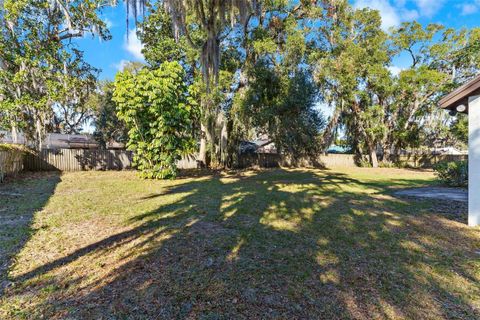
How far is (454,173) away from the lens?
8.79 meters

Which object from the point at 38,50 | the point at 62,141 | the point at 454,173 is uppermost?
the point at 38,50

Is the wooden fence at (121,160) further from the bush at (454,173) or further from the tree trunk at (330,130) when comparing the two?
the bush at (454,173)

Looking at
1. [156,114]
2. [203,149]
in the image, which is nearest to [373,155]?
[203,149]

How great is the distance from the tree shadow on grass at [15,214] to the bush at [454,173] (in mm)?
11471

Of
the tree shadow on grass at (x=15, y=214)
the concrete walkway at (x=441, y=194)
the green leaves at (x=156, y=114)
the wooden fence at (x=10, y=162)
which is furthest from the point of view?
the green leaves at (x=156, y=114)

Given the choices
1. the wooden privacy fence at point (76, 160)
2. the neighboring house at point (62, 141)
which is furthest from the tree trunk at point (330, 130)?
the neighboring house at point (62, 141)

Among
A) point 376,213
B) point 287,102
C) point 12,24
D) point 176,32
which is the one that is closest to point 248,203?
point 376,213

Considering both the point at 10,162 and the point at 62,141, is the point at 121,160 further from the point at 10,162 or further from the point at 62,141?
the point at 62,141

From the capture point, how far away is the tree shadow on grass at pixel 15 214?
9.77 feet

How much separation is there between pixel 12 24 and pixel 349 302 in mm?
14855

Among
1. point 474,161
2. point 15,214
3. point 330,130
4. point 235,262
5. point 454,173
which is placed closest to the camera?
point 235,262

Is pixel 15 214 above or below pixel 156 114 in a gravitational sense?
below

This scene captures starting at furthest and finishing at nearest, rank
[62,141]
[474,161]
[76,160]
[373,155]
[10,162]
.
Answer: [373,155]
[62,141]
[76,160]
[10,162]
[474,161]

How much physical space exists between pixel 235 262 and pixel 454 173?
9568 mm
